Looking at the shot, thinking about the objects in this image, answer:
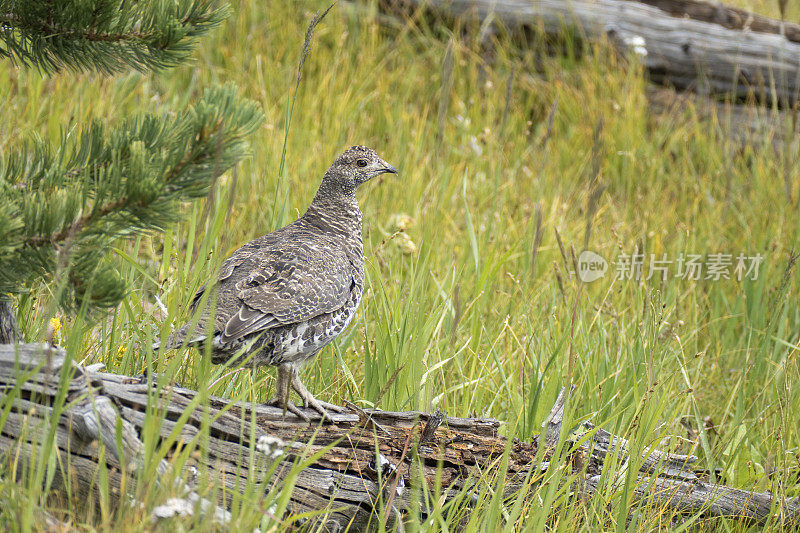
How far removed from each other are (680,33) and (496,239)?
487 cm

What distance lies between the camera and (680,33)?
754 cm

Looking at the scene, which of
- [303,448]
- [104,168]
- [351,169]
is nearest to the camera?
[104,168]

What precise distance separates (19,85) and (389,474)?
4188 millimetres

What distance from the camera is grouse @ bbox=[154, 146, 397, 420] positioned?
Result: 323cm

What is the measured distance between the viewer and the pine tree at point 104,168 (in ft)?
6.68

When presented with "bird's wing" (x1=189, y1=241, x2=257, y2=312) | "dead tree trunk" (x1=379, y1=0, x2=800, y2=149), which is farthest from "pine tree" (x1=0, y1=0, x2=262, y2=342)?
"dead tree trunk" (x1=379, y1=0, x2=800, y2=149)

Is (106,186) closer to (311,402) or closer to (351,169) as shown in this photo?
(311,402)

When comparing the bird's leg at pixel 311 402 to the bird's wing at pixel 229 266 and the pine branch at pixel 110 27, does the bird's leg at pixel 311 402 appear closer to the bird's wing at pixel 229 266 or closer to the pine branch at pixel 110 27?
the bird's wing at pixel 229 266

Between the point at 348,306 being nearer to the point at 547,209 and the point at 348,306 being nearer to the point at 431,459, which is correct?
the point at 431,459

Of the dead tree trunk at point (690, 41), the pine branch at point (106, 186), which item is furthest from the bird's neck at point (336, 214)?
the dead tree trunk at point (690, 41)

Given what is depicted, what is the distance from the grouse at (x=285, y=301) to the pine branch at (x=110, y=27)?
1.01 metres

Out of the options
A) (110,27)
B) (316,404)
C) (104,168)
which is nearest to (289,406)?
(316,404)

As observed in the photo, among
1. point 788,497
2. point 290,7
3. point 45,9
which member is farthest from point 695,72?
point 45,9

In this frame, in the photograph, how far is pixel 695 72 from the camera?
299 inches
